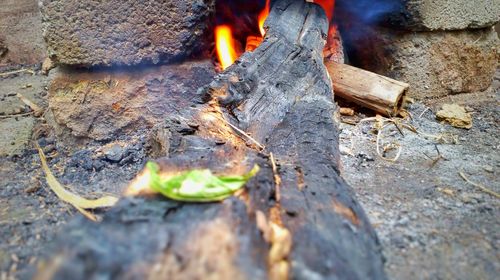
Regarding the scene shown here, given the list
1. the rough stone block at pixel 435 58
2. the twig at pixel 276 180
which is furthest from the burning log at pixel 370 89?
the twig at pixel 276 180

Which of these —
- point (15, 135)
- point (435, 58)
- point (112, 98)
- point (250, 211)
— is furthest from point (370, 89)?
point (15, 135)

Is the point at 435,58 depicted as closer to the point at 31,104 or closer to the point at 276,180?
the point at 276,180

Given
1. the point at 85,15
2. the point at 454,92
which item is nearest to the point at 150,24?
the point at 85,15

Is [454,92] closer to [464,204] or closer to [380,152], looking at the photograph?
[380,152]

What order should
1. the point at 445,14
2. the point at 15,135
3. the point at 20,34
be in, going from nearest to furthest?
the point at 15,135 < the point at 445,14 < the point at 20,34

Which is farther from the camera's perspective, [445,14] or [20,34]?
[20,34]

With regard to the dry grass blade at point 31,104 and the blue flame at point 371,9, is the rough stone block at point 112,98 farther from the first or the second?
the blue flame at point 371,9
